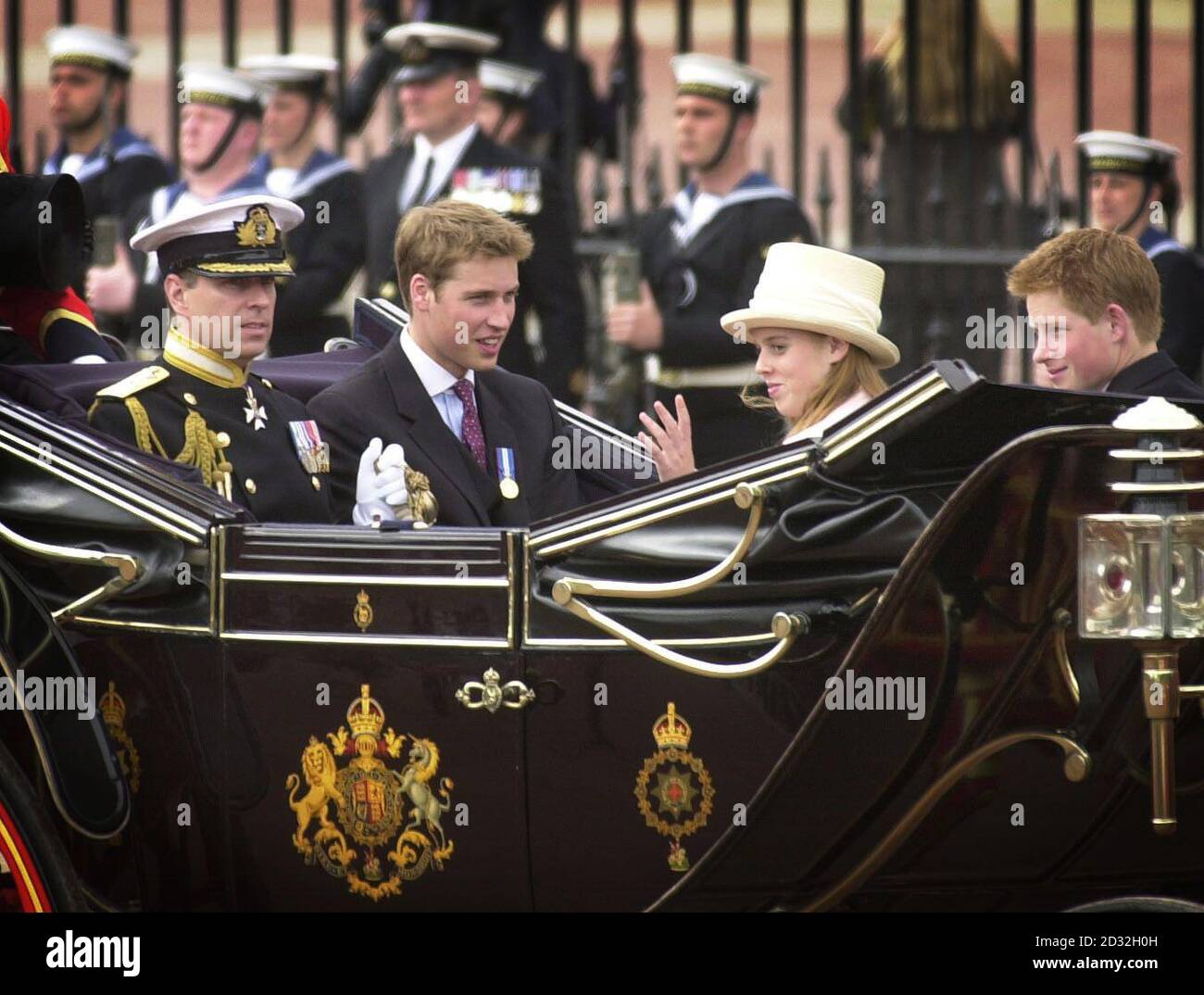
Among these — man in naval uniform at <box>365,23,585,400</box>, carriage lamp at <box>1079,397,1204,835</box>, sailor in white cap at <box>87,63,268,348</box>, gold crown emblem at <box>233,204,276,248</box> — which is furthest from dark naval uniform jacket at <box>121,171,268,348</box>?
carriage lamp at <box>1079,397,1204,835</box>

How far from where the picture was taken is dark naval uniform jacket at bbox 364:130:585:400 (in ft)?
23.8

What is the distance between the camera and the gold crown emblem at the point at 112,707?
4105 mm

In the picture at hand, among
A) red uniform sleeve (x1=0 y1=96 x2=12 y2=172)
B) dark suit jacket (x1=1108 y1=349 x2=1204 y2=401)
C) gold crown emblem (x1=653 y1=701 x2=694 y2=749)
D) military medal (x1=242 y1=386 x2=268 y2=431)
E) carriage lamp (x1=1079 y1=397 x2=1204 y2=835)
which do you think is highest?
red uniform sleeve (x1=0 y1=96 x2=12 y2=172)

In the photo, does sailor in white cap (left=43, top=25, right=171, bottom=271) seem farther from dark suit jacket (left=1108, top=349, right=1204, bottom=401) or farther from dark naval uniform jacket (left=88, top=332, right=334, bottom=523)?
dark suit jacket (left=1108, top=349, right=1204, bottom=401)

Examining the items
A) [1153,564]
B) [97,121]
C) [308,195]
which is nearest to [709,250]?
[308,195]

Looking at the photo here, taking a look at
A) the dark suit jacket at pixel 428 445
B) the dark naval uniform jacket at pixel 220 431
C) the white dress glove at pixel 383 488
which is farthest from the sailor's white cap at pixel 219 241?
the white dress glove at pixel 383 488

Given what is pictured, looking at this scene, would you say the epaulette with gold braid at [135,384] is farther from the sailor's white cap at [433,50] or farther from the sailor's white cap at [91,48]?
the sailor's white cap at [91,48]

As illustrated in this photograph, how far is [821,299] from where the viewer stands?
421 cm

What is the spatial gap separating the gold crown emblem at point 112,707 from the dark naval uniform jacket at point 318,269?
131 inches

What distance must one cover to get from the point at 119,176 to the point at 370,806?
15.1ft

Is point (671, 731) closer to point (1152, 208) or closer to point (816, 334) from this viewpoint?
point (816, 334)

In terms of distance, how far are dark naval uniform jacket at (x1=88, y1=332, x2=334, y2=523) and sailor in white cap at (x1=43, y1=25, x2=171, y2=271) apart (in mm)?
3626

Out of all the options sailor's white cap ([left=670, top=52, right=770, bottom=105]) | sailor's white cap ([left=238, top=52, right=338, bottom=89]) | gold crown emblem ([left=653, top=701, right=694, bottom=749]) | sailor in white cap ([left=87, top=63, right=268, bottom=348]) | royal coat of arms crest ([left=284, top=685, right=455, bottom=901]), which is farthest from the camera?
sailor's white cap ([left=238, top=52, right=338, bottom=89])
